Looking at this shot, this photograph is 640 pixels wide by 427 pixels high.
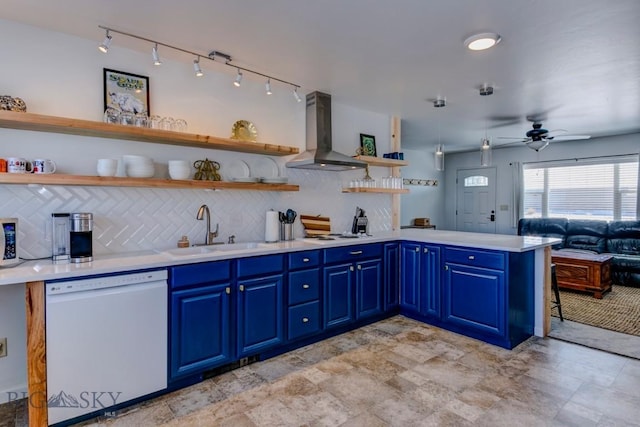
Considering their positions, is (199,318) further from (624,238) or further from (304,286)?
(624,238)

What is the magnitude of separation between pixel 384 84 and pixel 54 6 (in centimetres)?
266

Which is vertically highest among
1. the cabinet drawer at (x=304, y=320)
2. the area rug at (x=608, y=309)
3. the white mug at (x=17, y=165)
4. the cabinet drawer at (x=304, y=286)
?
the white mug at (x=17, y=165)

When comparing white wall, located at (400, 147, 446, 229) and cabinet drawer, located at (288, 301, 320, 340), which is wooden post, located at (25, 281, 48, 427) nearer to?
cabinet drawer, located at (288, 301, 320, 340)

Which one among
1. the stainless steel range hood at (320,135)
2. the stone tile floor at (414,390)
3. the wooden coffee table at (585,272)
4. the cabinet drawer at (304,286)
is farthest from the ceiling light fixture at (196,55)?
the wooden coffee table at (585,272)

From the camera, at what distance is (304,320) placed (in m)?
3.05

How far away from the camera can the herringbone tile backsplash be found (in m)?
2.36

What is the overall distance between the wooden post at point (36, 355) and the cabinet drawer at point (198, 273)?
687mm

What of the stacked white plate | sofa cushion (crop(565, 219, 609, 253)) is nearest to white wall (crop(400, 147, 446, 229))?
sofa cushion (crop(565, 219, 609, 253))

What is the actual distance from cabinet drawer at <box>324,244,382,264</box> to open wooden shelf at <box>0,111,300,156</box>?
1.09m

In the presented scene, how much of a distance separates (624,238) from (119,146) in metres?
7.19

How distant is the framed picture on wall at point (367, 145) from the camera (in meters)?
4.42

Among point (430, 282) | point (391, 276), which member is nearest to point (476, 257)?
point (430, 282)

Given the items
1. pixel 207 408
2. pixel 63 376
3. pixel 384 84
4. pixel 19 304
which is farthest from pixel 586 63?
pixel 19 304

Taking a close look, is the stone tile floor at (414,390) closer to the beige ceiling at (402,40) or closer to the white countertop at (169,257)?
the white countertop at (169,257)
